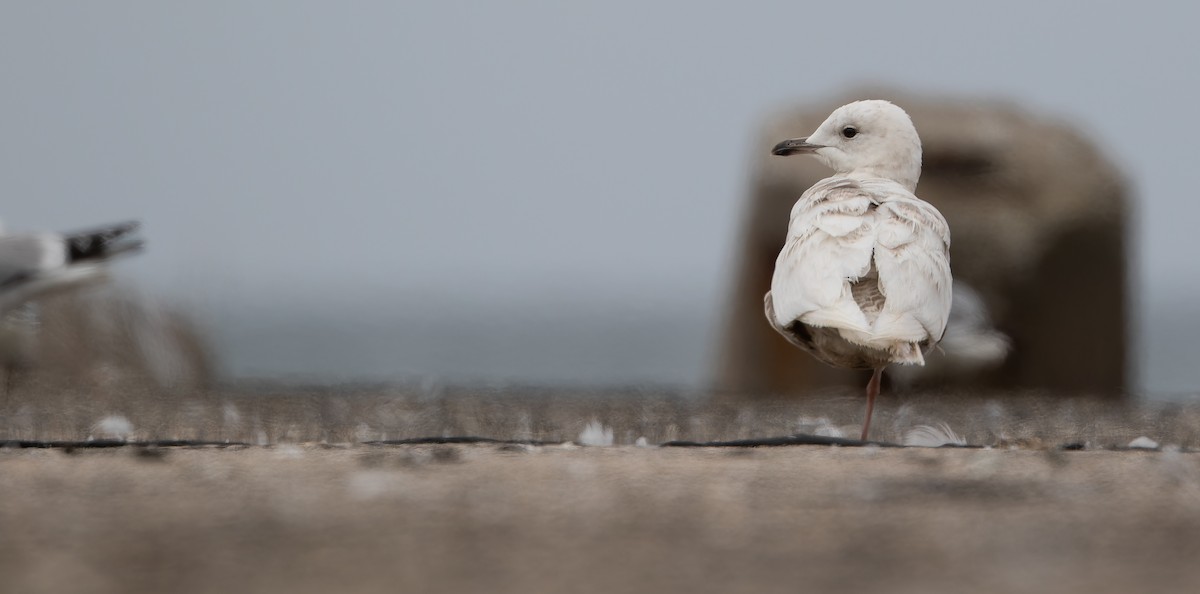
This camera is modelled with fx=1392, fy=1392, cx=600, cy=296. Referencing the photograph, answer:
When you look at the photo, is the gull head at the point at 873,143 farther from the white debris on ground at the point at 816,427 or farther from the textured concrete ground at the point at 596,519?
the textured concrete ground at the point at 596,519

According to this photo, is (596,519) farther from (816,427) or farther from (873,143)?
(873,143)

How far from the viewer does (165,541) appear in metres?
2.52

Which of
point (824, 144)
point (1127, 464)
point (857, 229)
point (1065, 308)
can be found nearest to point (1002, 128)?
point (1065, 308)

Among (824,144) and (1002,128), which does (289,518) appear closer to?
(824,144)

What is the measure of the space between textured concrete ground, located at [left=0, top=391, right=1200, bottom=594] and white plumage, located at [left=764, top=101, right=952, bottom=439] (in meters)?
0.52

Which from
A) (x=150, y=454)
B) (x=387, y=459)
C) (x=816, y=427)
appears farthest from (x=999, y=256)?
(x=150, y=454)

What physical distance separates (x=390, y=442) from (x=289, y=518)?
120 cm

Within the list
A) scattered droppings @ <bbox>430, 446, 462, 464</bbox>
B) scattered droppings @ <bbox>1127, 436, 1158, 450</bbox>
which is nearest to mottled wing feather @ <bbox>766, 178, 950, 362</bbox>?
scattered droppings @ <bbox>1127, 436, 1158, 450</bbox>

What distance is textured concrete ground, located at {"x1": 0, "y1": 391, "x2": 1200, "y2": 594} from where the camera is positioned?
2279 mm

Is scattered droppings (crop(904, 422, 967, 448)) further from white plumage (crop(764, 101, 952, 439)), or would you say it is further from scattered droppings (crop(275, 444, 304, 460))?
scattered droppings (crop(275, 444, 304, 460))

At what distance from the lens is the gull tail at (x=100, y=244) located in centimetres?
920

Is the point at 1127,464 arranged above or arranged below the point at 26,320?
above

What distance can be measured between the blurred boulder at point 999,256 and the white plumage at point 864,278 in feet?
17.1

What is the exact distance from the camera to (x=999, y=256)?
34.2 ft
